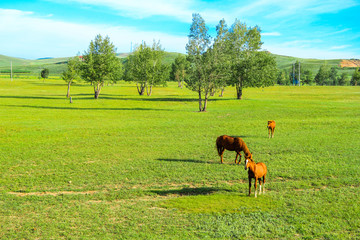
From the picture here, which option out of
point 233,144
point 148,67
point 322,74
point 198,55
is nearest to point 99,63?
point 148,67

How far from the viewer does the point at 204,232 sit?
1031 centimetres

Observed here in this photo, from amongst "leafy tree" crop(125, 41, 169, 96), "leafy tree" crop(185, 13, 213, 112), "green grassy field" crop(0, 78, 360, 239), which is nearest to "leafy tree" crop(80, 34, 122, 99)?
"leafy tree" crop(125, 41, 169, 96)

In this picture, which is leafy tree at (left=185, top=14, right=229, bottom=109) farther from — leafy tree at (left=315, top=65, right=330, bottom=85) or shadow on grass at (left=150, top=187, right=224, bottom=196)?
leafy tree at (left=315, top=65, right=330, bottom=85)

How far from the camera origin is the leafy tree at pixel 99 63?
7575 cm

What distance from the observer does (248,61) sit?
7256 cm

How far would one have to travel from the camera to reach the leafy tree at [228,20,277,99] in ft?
238

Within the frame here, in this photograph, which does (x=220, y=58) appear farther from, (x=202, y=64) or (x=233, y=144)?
(x=233, y=144)

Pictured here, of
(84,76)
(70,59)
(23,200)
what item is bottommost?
(23,200)

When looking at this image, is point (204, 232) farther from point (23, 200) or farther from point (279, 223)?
point (23, 200)

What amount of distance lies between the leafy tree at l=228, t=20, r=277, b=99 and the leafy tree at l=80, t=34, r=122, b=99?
31.0 metres

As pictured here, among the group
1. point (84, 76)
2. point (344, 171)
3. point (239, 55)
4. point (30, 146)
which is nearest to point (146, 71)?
point (84, 76)

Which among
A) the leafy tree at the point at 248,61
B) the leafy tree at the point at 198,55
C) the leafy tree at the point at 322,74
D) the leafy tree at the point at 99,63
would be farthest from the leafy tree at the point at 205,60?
the leafy tree at the point at 322,74

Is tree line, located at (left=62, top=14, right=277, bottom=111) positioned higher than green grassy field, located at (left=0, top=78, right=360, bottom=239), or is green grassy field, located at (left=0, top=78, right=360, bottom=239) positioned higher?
tree line, located at (left=62, top=14, right=277, bottom=111)

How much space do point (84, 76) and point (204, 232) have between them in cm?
7217
